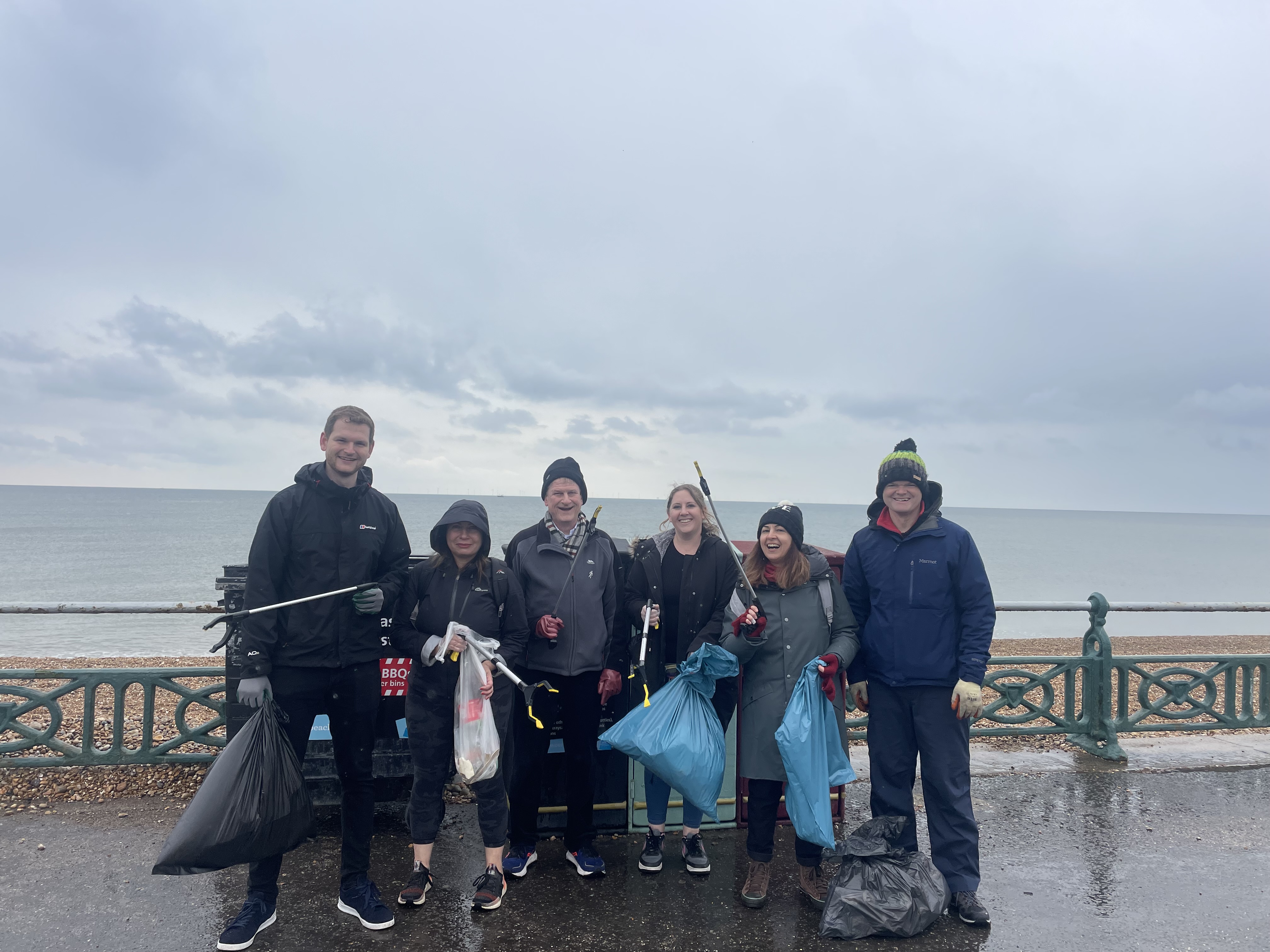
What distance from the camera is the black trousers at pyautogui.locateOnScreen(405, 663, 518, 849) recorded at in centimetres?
341

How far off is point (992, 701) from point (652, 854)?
3.29 meters

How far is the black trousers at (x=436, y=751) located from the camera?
134 inches

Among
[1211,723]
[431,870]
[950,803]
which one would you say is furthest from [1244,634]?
[431,870]

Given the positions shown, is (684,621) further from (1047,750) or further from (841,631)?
(1047,750)

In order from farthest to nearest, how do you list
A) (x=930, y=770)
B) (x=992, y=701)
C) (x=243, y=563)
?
(x=243, y=563) < (x=992, y=701) < (x=930, y=770)

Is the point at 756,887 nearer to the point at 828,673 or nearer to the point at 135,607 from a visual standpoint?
the point at 828,673

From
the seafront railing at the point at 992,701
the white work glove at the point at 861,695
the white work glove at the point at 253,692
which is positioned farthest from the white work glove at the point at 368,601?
the white work glove at the point at 861,695

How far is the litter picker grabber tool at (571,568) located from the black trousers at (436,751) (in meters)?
0.38

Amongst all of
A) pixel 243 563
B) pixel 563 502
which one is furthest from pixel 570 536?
pixel 243 563

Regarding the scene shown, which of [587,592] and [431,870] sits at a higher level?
[587,592]

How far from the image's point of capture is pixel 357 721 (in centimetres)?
334

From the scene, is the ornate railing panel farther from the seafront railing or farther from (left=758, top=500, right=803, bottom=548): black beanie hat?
(left=758, top=500, right=803, bottom=548): black beanie hat

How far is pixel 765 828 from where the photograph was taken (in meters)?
3.55

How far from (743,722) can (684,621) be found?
0.56 m
